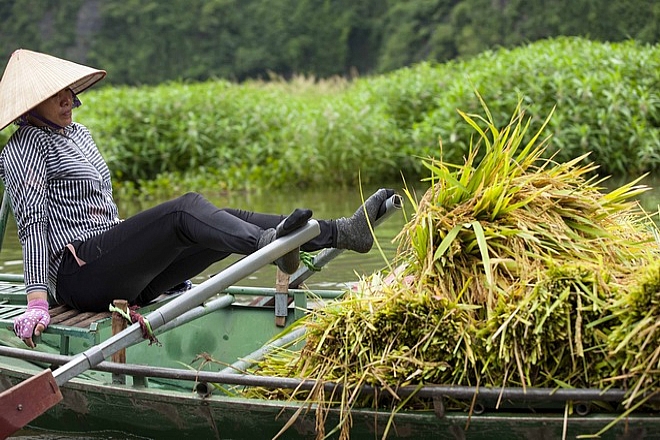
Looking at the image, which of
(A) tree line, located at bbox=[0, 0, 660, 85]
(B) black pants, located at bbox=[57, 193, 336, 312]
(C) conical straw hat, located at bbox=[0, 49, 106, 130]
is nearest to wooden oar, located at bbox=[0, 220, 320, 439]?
(B) black pants, located at bbox=[57, 193, 336, 312]

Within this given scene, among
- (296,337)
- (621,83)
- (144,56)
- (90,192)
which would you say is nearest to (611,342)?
(296,337)

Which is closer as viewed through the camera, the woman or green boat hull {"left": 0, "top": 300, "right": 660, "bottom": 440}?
green boat hull {"left": 0, "top": 300, "right": 660, "bottom": 440}

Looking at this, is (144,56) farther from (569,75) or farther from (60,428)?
(60,428)

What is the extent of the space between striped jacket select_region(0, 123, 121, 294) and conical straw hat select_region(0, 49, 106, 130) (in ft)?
0.32

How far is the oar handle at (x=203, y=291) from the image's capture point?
2971 millimetres

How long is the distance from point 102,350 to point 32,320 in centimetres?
46

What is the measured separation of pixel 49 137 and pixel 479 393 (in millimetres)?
1720

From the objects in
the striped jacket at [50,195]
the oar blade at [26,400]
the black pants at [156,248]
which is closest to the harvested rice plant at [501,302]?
the black pants at [156,248]

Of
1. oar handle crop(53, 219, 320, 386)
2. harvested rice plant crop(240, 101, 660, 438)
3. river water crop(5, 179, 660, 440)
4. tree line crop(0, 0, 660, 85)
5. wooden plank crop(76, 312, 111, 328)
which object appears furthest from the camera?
tree line crop(0, 0, 660, 85)

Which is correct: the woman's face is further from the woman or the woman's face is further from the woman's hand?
the woman's hand

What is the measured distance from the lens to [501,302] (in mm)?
2709

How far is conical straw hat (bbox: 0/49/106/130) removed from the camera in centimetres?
348

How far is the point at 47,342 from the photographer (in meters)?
3.81

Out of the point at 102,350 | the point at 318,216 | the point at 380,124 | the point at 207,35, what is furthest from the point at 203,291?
the point at 207,35
